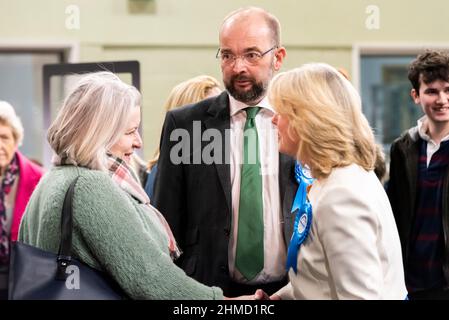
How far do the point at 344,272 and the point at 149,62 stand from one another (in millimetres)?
4350

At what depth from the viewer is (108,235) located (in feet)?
7.37

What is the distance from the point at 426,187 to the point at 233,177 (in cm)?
A: 104

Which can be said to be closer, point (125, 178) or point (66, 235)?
point (66, 235)

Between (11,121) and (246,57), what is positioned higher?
(246,57)

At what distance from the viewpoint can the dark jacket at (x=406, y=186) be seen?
11.5 feet

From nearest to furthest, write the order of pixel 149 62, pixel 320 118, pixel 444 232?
pixel 320 118
pixel 444 232
pixel 149 62

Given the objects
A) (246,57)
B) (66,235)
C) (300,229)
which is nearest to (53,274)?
(66,235)

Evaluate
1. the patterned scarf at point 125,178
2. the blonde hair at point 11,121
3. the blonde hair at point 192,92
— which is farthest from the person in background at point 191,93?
the patterned scarf at point 125,178

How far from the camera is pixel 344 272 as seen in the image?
209cm

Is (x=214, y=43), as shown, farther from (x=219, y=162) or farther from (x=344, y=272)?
(x=344, y=272)

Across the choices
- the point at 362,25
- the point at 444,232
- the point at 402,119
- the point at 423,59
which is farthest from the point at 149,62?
the point at 444,232

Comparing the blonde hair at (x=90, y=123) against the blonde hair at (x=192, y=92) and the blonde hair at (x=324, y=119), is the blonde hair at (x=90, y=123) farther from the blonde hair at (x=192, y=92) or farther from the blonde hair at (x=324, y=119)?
the blonde hair at (x=192, y=92)

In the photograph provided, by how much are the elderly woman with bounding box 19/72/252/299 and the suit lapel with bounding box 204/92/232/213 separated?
0.49 meters

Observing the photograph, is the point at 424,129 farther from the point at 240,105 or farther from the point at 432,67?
the point at 240,105
